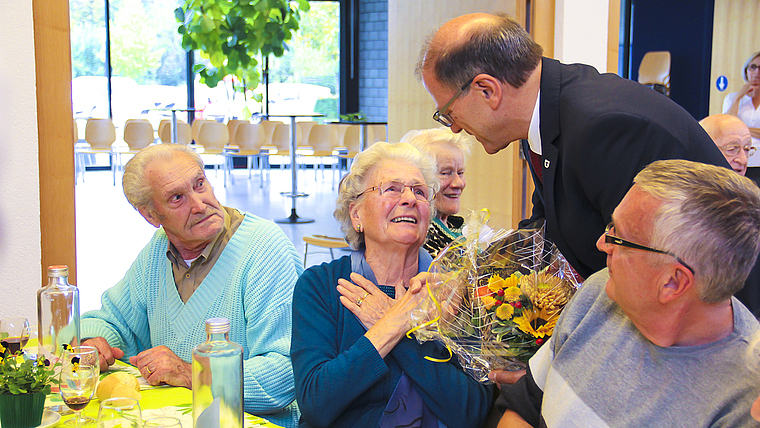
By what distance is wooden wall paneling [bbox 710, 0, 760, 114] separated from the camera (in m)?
6.29

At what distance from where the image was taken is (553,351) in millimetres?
1423

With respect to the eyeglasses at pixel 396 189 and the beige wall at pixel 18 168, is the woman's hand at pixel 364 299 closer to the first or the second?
the eyeglasses at pixel 396 189

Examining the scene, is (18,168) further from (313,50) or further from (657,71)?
(313,50)

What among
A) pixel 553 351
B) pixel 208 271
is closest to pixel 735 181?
pixel 553 351

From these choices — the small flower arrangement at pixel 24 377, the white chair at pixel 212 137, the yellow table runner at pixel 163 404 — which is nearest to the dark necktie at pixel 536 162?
the yellow table runner at pixel 163 404

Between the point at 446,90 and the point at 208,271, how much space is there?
3.33 feet

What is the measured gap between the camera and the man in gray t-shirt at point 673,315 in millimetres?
1129

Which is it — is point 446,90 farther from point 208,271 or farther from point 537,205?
point 208,271

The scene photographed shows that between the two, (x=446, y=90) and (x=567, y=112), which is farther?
(x=446, y=90)

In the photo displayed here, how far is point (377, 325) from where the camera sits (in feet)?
5.79

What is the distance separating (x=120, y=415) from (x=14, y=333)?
2.30 feet

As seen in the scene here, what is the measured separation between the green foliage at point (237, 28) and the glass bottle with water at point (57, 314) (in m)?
8.63

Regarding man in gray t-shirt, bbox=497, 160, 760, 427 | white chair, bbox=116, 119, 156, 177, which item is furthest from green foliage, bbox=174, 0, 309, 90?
man in gray t-shirt, bbox=497, 160, 760, 427

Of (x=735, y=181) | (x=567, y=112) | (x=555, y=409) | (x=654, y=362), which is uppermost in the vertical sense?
(x=567, y=112)
